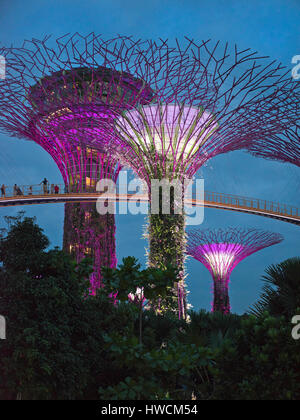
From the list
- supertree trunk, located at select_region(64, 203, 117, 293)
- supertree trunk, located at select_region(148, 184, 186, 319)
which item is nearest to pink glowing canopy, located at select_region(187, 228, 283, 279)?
supertree trunk, located at select_region(64, 203, 117, 293)

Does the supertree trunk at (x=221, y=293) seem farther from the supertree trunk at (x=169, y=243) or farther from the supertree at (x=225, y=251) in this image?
the supertree trunk at (x=169, y=243)

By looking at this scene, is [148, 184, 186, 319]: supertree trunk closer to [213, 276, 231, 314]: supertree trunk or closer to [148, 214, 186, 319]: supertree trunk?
[148, 214, 186, 319]: supertree trunk

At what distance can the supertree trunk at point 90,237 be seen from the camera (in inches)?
701

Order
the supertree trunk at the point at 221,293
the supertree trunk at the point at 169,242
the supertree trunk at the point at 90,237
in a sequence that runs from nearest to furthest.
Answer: the supertree trunk at the point at 169,242, the supertree trunk at the point at 90,237, the supertree trunk at the point at 221,293

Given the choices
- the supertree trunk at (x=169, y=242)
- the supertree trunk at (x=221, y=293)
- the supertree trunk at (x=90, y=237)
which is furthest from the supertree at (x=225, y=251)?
the supertree trunk at (x=169, y=242)

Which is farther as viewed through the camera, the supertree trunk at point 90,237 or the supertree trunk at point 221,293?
the supertree trunk at point 221,293

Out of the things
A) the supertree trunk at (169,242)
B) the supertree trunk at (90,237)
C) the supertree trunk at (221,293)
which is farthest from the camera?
the supertree trunk at (221,293)

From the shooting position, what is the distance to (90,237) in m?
18.1

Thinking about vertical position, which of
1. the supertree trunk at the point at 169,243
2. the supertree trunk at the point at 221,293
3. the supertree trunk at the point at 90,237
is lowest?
the supertree trunk at the point at 221,293

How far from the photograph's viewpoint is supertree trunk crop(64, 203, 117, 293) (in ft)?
58.4

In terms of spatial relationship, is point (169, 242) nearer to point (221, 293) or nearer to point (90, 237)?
point (90, 237)

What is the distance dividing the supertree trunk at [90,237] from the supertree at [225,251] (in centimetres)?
758

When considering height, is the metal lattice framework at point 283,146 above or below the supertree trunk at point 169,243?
above

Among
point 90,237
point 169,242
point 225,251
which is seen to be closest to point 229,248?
point 225,251
